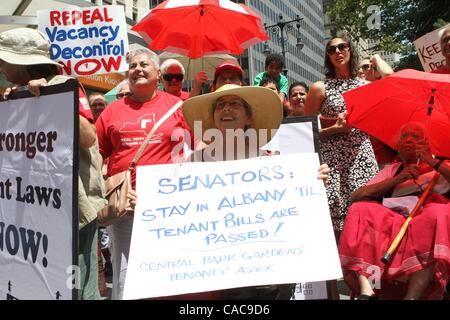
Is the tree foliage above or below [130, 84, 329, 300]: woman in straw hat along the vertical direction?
above

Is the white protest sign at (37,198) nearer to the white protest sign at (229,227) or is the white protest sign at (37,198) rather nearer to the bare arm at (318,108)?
the white protest sign at (229,227)

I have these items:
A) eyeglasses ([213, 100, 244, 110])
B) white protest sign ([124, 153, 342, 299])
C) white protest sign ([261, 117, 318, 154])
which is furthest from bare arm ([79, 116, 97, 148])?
white protest sign ([261, 117, 318, 154])

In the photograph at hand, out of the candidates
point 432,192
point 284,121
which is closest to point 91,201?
point 284,121

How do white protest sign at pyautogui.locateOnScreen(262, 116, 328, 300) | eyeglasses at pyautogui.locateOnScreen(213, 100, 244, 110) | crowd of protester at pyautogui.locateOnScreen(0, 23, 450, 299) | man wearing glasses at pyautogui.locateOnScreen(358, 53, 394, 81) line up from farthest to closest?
1. man wearing glasses at pyautogui.locateOnScreen(358, 53, 394, 81)
2. white protest sign at pyautogui.locateOnScreen(262, 116, 328, 300)
3. eyeglasses at pyautogui.locateOnScreen(213, 100, 244, 110)
4. crowd of protester at pyautogui.locateOnScreen(0, 23, 450, 299)

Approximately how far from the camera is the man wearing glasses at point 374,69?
4078 millimetres

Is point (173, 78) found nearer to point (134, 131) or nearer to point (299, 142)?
point (134, 131)

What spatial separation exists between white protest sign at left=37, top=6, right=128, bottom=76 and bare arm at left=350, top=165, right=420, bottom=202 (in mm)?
3181

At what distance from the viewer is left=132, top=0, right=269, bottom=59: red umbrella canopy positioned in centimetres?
475

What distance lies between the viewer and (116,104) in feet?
10.7

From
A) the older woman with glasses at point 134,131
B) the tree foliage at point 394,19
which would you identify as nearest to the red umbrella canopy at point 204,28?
the older woman with glasses at point 134,131

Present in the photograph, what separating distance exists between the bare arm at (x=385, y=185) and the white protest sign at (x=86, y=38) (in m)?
3.18

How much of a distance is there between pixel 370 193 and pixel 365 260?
20.2 inches

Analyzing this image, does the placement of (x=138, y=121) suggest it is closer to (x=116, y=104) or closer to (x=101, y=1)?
(x=116, y=104)

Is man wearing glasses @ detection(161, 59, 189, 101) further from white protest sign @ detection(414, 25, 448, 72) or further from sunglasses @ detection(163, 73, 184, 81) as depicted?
white protest sign @ detection(414, 25, 448, 72)
